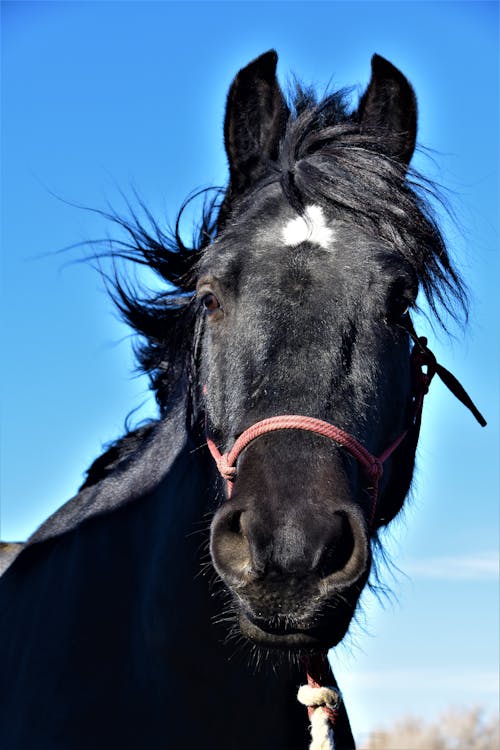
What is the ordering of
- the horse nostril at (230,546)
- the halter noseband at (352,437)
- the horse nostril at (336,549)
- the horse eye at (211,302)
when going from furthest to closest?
1. the horse eye at (211,302)
2. the halter noseband at (352,437)
3. the horse nostril at (230,546)
4. the horse nostril at (336,549)

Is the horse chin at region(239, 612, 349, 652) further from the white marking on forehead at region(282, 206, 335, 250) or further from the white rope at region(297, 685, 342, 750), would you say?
the white marking on forehead at region(282, 206, 335, 250)

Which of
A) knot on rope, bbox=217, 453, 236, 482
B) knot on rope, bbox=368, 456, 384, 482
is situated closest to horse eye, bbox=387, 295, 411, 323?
knot on rope, bbox=368, 456, 384, 482

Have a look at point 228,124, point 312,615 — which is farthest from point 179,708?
point 228,124

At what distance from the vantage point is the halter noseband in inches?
112

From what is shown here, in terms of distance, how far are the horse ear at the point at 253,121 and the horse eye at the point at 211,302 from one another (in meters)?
0.70

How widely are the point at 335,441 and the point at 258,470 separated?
0.89ft

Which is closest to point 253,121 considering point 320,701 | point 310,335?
point 310,335

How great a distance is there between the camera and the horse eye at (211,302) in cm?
342

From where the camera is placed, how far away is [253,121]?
13.3 feet

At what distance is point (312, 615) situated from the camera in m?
2.63

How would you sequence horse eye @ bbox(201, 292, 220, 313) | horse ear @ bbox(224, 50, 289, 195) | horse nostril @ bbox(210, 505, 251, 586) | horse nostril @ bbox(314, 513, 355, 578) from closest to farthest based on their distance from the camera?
horse nostril @ bbox(314, 513, 355, 578) < horse nostril @ bbox(210, 505, 251, 586) < horse eye @ bbox(201, 292, 220, 313) < horse ear @ bbox(224, 50, 289, 195)

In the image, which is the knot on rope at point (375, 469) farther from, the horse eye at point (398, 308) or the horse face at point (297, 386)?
the horse eye at point (398, 308)

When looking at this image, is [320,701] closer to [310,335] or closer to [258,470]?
[258,470]

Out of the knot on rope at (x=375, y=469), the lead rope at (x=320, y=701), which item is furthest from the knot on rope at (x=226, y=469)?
the lead rope at (x=320, y=701)
